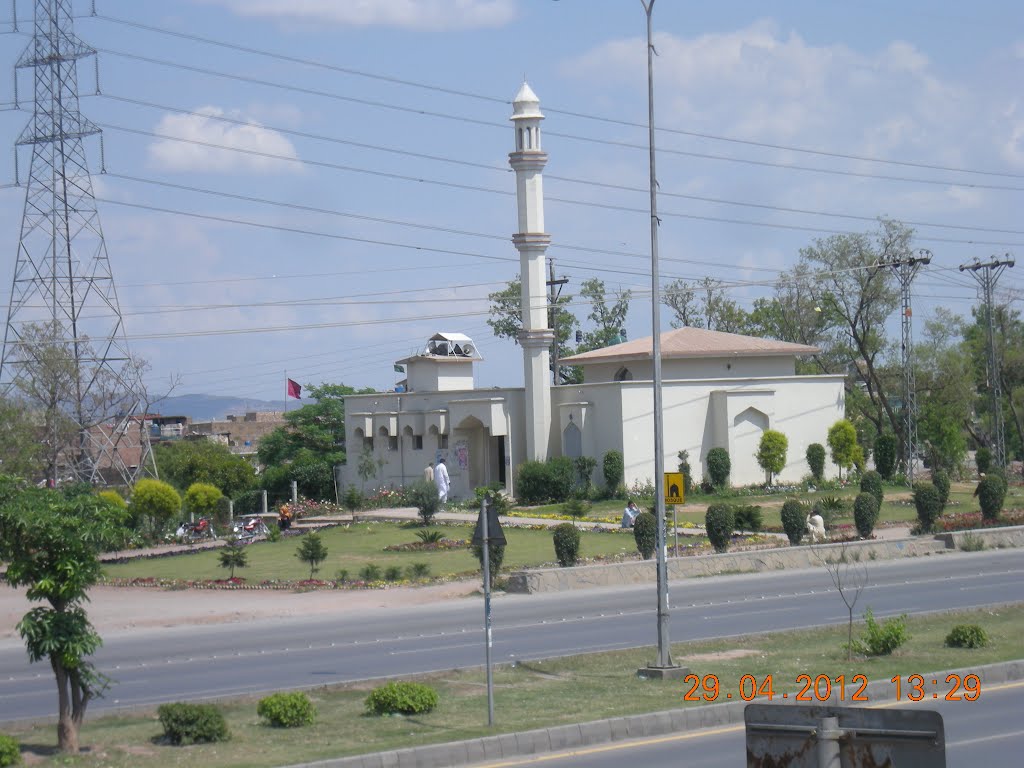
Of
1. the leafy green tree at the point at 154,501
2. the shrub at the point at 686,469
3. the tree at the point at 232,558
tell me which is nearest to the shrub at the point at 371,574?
the tree at the point at 232,558

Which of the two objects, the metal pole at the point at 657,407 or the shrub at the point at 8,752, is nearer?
the shrub at the point at 8,752

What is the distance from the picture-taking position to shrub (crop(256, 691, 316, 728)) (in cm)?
1256

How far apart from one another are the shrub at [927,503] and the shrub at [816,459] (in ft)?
57.1

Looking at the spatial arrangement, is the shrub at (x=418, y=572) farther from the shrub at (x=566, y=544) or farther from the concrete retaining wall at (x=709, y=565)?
the shrub at (x=566, y=544)

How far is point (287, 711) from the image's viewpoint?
1256 centimetres

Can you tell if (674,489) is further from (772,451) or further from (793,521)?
(772,451)

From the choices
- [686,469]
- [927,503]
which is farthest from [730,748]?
[686,469]

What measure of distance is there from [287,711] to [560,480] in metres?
36.9

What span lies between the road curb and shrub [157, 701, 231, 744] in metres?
1.86

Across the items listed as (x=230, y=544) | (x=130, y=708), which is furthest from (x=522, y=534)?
(x=130, y=708)

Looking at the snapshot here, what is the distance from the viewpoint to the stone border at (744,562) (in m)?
27.4

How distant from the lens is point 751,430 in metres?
52.3

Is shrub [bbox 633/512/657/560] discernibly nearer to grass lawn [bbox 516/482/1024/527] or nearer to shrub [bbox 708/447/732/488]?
grass lawn [bbox 516/482/1024/527]

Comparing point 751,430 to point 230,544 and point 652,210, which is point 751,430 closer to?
point 230,544
